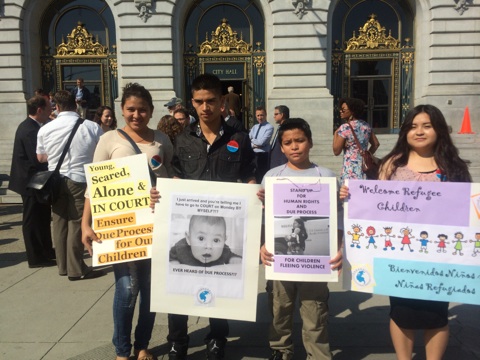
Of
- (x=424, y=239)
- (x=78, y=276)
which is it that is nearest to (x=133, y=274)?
(x=424, y=239)

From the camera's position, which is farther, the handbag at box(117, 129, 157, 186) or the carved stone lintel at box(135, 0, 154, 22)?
the carved stone lintel at box(135, 0, 154, 22)

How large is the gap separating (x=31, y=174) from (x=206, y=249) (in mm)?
Answer: 4008

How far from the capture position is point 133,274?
10.3 feet

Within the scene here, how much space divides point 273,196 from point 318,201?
298 millimetres

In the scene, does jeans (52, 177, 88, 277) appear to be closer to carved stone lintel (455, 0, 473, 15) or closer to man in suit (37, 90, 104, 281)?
man in suit (37, 90, 104, 281)

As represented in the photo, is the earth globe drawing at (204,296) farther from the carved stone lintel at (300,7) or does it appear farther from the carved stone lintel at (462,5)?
the carved stone lintel at (462,5)

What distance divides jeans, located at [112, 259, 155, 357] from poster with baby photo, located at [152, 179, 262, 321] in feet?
0.83

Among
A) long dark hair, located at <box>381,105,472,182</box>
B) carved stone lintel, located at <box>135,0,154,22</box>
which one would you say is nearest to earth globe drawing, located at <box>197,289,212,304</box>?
long dark hair, located at <box>381,105,472,182</box>

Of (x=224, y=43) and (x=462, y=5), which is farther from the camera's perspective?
(x=224, y=43)

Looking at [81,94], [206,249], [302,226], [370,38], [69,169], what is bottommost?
[206,249]

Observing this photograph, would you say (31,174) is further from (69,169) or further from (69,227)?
(69,227)

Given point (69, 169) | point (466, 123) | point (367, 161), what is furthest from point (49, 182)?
point (466, 123)

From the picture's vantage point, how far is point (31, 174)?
5895mm

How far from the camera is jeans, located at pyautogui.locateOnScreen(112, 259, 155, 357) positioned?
3113 millimetres
